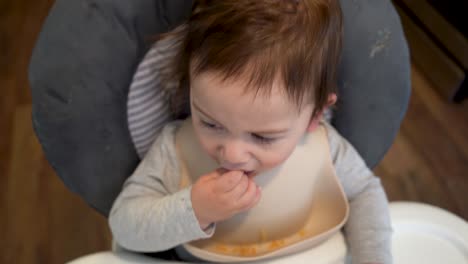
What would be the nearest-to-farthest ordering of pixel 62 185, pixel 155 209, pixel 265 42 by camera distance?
pixel 265 42, pixel 155 209, pixel 62 185

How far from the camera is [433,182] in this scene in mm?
1355

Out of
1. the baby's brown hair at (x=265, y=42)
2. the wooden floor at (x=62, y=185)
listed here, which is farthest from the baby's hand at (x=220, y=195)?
the wooden floor at (x=62, y=185)

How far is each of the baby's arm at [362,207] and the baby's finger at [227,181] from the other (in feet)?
0.57

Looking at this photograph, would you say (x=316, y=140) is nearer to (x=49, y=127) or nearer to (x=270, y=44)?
(x=270, y=44)

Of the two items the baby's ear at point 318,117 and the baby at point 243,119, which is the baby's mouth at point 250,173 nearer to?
the baby at point 243,119

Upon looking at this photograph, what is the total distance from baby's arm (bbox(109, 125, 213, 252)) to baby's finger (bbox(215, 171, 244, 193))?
0.04 m

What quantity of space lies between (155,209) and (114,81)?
0.54ft

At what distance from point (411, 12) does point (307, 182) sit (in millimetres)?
1149

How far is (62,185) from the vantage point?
135 cm

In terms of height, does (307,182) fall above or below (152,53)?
below

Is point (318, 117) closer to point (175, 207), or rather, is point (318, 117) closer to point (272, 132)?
point (272, 132)

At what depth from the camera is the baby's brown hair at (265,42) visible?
19.9 inches

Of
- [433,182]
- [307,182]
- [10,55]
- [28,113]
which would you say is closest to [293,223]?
[307,182]

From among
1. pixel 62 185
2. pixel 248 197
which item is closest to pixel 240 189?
pixel 248 197
